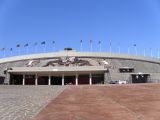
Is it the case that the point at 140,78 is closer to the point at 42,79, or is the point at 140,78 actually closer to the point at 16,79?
the point at 42,79

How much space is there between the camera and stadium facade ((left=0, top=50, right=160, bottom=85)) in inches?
2648

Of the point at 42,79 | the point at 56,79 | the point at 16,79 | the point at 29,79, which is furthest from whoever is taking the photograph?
the point at 16,79

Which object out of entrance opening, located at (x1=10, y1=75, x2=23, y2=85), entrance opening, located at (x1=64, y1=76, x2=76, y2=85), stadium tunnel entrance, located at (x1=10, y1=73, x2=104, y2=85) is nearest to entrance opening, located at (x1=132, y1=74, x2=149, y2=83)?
stadium tunnel entrance, located at (x1=10, y1=73, x2=104, y2=85)

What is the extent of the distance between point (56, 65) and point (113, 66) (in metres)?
13.1

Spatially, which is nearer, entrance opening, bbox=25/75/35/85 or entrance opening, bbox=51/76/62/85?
entrance opening, bbox=51/76/62/85

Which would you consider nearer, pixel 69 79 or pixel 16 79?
pixel 69 79

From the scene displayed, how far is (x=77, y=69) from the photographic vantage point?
66.6 meters

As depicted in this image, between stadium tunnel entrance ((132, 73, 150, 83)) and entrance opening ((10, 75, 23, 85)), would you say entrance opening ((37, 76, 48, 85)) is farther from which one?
stadium tunnel entrance ((132, 73, 150, 83))

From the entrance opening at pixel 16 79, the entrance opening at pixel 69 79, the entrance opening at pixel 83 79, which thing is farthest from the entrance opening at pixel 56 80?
the entrance opening at pixel 16 79

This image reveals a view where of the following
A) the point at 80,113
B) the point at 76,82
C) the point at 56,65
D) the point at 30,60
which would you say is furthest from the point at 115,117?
the point at 30,60

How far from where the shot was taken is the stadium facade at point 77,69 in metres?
67.2

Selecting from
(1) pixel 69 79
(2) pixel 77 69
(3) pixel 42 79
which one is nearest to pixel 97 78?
(2) pixel 77 69

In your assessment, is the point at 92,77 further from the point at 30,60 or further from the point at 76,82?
the point at 30,60

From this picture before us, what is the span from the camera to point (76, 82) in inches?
2729
